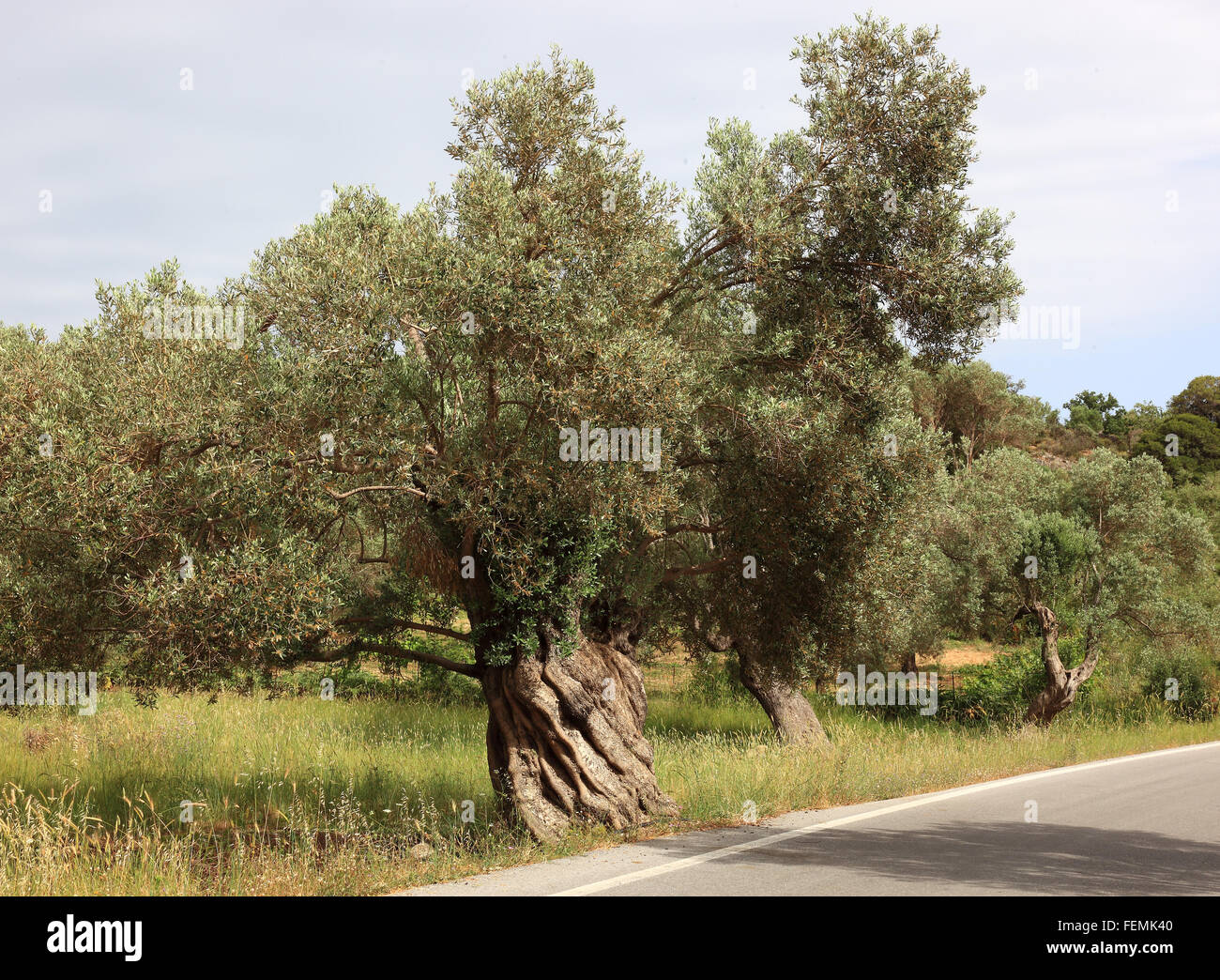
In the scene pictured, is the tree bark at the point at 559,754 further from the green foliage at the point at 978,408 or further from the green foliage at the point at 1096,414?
the green foliage at the point at 1096,414

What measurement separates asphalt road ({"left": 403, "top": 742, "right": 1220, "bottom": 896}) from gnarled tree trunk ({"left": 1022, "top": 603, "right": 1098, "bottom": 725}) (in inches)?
510

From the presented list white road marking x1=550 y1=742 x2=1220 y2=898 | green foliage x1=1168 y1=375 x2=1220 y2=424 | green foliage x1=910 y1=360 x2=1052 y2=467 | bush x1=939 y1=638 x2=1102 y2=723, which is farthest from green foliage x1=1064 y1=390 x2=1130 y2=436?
white road marking x1=550 y1=742 x2=1220 y2=898

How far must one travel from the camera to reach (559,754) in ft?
37.5

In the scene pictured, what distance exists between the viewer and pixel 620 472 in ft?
33.3

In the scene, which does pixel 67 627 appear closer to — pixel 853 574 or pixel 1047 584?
pixel 853 574

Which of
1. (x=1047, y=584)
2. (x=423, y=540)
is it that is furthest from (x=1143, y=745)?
(x=423, y=540)

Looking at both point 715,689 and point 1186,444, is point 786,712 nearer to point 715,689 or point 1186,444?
point 715,689

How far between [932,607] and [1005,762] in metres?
9.72

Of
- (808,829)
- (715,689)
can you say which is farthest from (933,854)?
(715,689)

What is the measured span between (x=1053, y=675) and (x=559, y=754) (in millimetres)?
19759

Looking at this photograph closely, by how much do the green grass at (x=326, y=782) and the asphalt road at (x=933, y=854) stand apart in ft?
2.62

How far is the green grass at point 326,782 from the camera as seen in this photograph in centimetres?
869

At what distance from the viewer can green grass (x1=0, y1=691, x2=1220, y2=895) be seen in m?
8.69

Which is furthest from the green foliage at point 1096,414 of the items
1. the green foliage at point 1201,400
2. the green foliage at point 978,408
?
the green foliage at point 978,408
